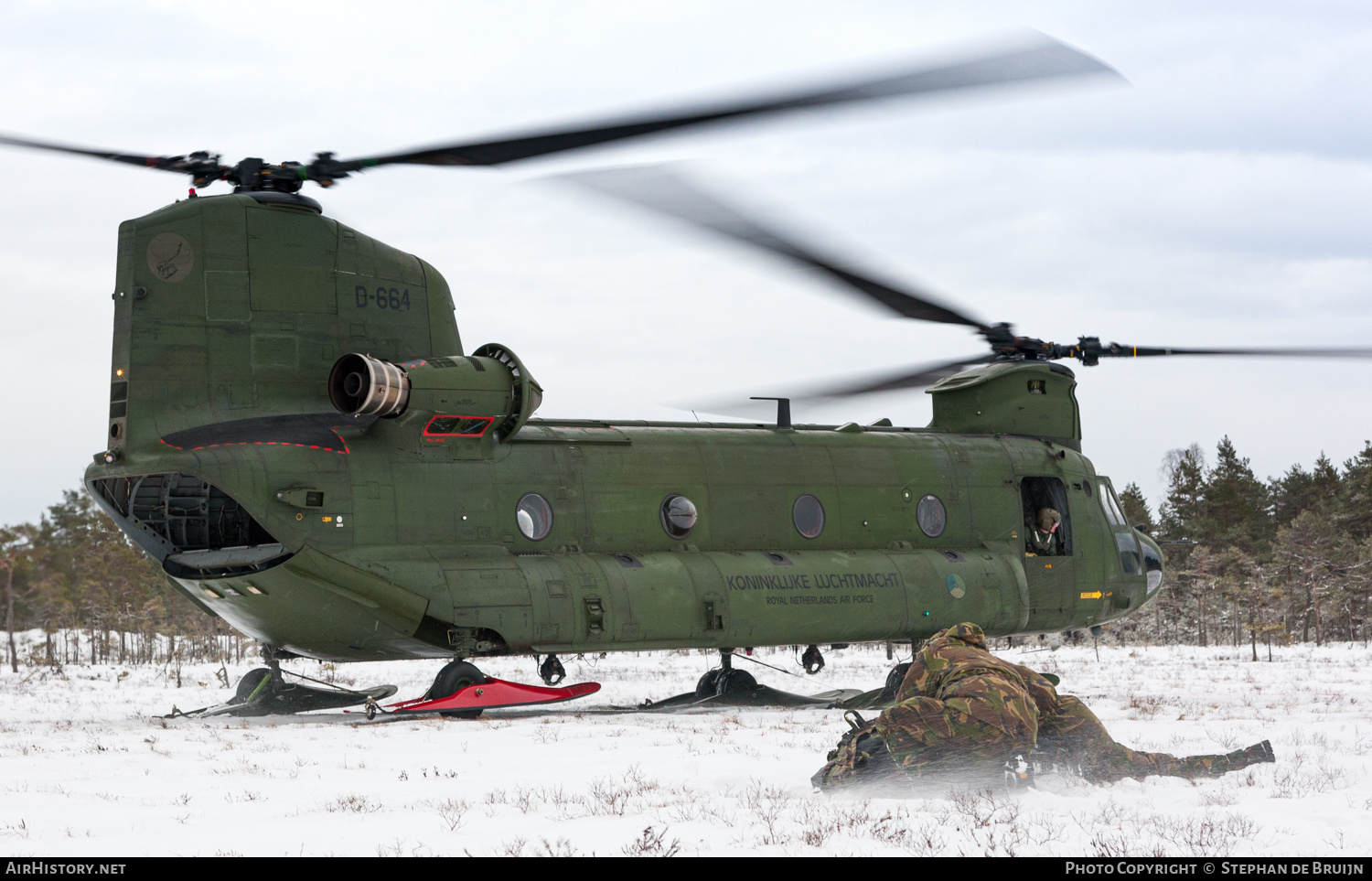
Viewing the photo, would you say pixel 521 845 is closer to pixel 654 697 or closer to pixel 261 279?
pixel 261 279

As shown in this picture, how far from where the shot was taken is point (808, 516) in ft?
55.0

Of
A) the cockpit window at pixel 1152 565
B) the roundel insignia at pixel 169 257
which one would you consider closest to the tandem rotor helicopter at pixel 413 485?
the roundel insignia at pixel 169 257

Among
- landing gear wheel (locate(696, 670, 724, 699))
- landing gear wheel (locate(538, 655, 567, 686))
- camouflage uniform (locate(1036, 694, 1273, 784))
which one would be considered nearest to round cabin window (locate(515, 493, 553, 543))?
landing gear wheel (locate(538, 655, 567, 686))

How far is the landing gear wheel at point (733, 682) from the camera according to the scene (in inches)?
657

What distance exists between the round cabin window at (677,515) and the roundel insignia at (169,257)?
20.6 feet

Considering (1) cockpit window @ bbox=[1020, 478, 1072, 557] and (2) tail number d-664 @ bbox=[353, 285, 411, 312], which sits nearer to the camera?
(2) tail number d-664 @ bbox=[353, 285, 411, 312]

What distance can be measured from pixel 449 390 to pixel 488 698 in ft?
11.3

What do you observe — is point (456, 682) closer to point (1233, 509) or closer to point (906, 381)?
point (906, 381)

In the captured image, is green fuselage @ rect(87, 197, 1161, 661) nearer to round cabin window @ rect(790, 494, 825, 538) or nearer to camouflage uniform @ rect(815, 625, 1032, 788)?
round cabin window @ rect(790, 494, 825, 538)

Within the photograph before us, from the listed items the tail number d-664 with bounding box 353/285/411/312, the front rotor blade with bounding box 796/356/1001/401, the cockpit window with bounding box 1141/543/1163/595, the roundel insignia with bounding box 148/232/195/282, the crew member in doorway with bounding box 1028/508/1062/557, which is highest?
the roundel insignia with bounding box 148/232/195/282

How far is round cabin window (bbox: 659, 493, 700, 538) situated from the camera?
618 inches

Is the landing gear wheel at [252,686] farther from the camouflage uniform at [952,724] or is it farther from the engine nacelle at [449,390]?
the camouflage uniform at [952,724]

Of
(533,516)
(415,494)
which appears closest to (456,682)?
(415,494)

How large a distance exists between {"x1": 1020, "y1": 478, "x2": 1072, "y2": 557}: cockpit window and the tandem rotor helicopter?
2215 mm
